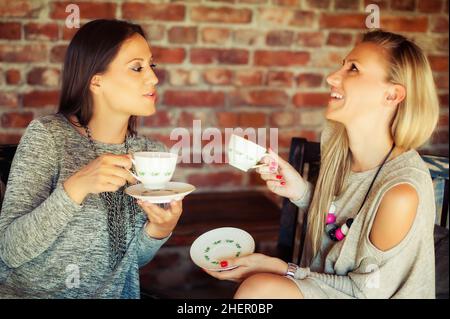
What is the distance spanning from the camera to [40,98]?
1569 millimetres

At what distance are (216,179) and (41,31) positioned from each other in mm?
725

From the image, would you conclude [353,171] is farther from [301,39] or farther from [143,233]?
[301,39]

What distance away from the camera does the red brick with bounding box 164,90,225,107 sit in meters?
1.68

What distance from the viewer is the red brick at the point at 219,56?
167cm

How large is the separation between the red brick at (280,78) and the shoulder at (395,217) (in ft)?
2.85

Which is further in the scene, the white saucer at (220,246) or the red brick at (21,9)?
the red brick at (21,9)

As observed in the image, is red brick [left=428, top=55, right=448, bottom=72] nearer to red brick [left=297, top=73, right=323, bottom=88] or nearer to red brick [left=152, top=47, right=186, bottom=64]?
red brick [left=297, top=73, right=323, bottom=88]

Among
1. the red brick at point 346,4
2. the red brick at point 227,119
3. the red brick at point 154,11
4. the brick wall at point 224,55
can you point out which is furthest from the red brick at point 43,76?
the red brick at point 346,4

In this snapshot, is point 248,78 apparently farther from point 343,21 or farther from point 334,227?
point 334,227

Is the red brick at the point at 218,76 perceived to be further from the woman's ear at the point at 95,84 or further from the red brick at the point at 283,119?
the woman's ear at the point at 95,84

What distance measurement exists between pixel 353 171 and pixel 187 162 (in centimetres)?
70

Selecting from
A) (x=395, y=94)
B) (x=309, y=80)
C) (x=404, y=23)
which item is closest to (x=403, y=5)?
(x=404, y=23)

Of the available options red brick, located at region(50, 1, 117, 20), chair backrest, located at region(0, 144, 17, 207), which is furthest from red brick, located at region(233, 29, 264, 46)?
chair backrest, located at region(0, 144, 17, 207)

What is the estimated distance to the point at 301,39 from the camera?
5.78 ft
